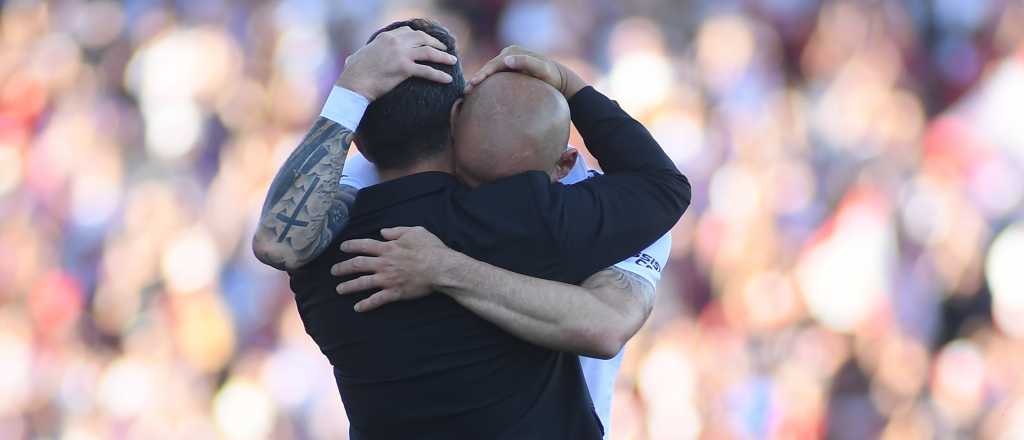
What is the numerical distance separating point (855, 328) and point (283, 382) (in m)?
1.57

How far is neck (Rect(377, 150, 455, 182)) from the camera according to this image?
1.46 meters

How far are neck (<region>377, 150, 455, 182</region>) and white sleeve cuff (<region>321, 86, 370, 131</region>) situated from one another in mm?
74

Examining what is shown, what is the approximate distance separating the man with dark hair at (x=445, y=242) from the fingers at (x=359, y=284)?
0.02 meters

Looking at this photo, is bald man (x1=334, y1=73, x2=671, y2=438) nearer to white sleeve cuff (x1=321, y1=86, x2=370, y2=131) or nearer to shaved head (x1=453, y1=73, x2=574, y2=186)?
shaved head (x1=453, y1=73, x2=574, y2=186)

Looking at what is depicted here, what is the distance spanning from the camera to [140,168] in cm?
400

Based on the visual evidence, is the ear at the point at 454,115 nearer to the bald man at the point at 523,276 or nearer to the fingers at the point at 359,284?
the bald man at the point at 523,276

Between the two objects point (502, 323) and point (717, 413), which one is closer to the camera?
point (502, 323)

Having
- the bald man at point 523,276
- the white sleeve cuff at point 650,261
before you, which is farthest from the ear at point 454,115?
the white sleeve cuff at point 650,261

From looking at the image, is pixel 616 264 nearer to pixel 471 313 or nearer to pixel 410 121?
pixel 471 313

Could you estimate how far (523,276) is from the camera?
1.41 m

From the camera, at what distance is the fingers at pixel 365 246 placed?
1412 millimetres

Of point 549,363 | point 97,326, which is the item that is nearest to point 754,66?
point 97,326

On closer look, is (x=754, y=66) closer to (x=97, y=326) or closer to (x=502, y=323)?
(x=97, y=326)

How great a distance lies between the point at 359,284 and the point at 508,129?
232 mm
